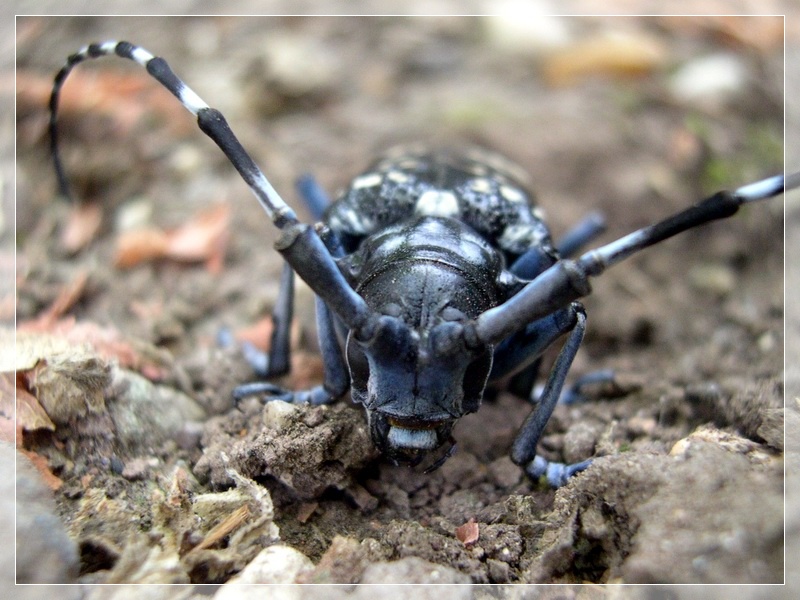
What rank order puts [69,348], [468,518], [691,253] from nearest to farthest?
[468,518] < [69,348] < [691,253]

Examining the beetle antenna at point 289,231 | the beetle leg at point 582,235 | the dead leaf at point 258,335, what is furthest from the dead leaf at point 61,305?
the beetle leg at point 582,235

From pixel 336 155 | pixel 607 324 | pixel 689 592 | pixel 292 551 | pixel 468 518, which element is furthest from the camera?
pixel 336 155

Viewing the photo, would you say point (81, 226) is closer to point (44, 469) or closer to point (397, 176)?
point (397, 176)

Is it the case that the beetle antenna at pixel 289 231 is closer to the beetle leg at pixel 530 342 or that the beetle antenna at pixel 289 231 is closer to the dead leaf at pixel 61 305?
the beetle leg at pixel 530 342

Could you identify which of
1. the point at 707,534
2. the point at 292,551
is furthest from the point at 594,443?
the point at 292,551

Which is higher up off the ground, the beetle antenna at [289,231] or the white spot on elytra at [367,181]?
the white spot on elytra at [367,181]

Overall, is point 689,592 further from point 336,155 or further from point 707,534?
point 336,155

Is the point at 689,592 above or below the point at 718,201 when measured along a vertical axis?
below
